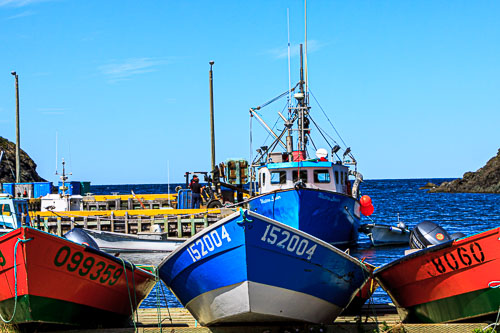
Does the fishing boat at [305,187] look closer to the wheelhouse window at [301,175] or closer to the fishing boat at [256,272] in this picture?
the wheelhouse window at [301,175]

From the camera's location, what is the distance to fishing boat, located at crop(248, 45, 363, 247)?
23.5m

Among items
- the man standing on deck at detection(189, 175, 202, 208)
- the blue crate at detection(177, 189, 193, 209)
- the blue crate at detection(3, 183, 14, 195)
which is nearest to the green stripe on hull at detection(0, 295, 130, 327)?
the man standing on deck at detection(189, 175, 202, 208)

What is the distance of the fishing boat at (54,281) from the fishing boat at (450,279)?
4.24m

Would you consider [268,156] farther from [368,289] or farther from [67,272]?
[67,272]

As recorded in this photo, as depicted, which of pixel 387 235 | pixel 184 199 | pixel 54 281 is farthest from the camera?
pixel 184 199

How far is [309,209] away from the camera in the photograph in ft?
76.9

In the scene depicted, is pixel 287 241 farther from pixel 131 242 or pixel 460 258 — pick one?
pixel 131 242

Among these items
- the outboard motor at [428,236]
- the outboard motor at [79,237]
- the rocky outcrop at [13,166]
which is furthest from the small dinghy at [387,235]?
the rocky outcrop at [13,166]

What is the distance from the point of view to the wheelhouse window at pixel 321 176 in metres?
25.7

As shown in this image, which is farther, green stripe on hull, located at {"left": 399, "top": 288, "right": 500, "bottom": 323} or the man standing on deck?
the man standing on deck

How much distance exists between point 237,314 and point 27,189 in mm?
33293

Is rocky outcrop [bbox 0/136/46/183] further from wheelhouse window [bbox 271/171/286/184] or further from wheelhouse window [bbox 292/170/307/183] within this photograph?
wheelhouse window [bbox 292/170/307/183]

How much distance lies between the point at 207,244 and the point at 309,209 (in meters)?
14.1

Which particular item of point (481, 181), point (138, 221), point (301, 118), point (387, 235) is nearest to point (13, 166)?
point (481, 181)
